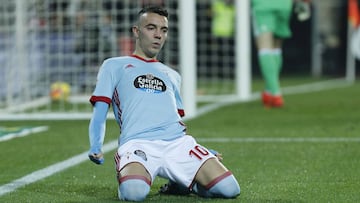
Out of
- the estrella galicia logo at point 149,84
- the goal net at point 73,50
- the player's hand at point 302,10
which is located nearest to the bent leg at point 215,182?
the estrella galicia logo at point 149,84

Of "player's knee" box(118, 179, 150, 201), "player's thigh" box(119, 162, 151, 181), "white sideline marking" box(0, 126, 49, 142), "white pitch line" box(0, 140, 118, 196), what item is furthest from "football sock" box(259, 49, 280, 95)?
"player's knee" box(118, 179, 150, 201)

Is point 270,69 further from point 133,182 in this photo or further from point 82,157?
point 133,182

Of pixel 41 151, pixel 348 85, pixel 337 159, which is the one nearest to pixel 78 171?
pixel 41 151

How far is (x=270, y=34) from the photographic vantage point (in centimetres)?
1245

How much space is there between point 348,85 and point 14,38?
22.5 feet

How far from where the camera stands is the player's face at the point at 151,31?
6.05 meters

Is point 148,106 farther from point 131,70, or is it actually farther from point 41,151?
point 41,151

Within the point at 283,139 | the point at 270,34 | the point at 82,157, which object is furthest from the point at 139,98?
the point at 270,34

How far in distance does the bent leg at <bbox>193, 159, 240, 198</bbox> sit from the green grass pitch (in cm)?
7

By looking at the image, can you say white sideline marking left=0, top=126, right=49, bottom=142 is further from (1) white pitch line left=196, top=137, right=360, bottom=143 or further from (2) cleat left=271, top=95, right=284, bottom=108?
(2) cleat left=271, top=95, right=284, bottom=108

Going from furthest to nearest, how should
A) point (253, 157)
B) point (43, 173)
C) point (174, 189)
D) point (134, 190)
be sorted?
point (253, 157) → point (43, 173) → point (174, 189) → point (134, 190)

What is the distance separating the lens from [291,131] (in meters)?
9.51

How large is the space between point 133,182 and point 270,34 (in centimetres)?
702

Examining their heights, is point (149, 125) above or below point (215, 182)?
above
